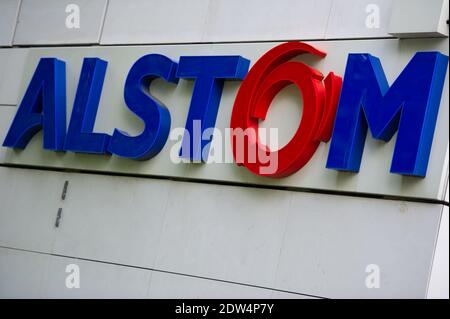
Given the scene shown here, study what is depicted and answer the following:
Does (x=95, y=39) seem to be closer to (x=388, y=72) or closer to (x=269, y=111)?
(x=269, y=111)

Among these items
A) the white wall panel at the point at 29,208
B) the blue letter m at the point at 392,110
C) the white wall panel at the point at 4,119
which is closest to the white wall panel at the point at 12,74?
the white wall panel at the point at 4,119

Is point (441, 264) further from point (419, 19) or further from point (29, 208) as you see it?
point (29, 208)

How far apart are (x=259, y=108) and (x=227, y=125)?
35cm

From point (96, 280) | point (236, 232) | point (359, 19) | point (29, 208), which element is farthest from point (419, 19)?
point (29, 208)

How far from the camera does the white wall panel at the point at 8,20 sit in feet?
26.9

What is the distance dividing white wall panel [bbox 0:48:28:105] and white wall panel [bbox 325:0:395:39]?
3.25 meters

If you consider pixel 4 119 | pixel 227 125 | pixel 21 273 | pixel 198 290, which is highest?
pixel 227 125

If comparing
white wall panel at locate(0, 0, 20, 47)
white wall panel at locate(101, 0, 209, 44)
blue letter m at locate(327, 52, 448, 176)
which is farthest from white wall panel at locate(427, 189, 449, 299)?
white wall panel at locate(0, 0, 20, 47)

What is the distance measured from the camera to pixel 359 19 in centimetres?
585

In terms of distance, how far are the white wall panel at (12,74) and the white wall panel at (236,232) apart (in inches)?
31.6

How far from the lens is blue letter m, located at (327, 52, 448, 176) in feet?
17.2

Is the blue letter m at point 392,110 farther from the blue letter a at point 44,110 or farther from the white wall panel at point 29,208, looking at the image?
the white wall panel at point 29,208

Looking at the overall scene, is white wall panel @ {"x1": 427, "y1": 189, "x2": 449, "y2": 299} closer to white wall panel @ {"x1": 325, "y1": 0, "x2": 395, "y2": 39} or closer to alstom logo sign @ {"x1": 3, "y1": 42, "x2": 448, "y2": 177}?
alstom logo sign @ {"x1": 3, "y1": 42, "x2": 448, "y2": 177}
